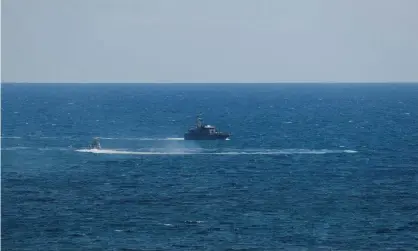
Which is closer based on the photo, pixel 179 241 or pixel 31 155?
pixel 179 241

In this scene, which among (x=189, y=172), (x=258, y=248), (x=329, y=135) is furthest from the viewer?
(x=329, y=135)

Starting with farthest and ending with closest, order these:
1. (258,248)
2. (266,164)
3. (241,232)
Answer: (266,164) < (241,232) < (258,248)

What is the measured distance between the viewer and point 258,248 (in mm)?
82312

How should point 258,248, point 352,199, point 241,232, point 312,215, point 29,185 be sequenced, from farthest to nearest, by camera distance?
point 29,185 < point 352,199 < point 312,215 < point 241,232 < point 258,248

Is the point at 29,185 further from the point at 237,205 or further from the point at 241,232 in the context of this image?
the point at 241,232

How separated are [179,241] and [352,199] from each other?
96.7 ft

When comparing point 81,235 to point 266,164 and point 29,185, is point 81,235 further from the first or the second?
point 266,164

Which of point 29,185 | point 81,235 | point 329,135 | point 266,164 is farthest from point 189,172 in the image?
point 329,135

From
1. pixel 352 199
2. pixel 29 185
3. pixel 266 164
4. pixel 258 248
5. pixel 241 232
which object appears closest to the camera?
pixel 258 248

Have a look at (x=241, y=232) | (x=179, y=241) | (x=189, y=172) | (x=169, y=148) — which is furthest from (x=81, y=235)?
(x=169, y=148)

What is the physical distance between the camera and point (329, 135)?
7667 inches

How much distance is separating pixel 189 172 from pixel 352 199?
93.5ft

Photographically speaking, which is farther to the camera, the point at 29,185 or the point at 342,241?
the point at 29,185

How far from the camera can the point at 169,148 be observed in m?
161
